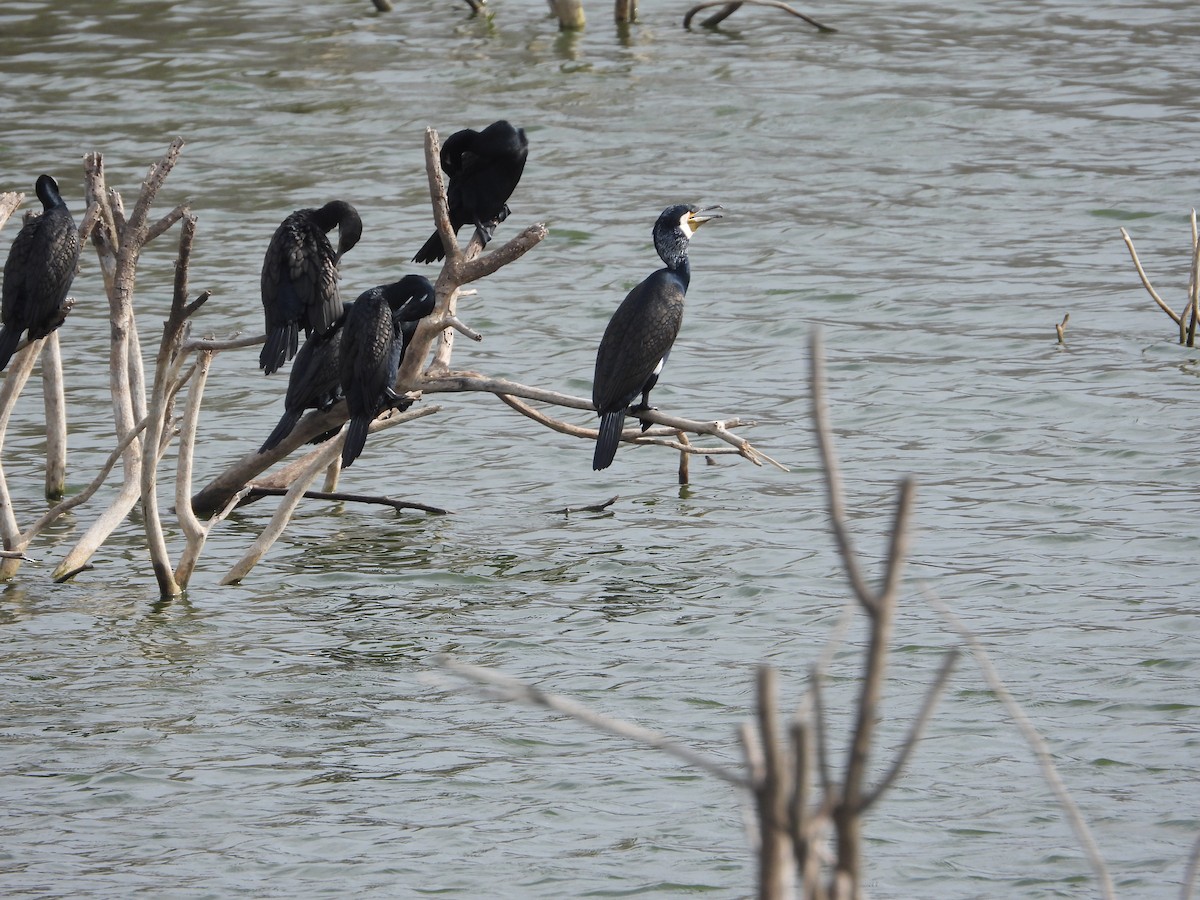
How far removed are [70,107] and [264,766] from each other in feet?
37.3

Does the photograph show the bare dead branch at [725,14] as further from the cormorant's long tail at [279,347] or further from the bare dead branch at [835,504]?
the bare dead branch at [835,504]

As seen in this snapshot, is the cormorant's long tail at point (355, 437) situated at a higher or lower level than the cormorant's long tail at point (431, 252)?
lower

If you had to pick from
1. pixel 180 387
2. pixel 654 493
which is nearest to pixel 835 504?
pixel 180 387

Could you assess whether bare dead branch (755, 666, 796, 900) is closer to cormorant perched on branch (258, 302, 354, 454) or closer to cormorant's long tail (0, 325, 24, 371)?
cormorant perched on branch (258, 302, 354, 454)

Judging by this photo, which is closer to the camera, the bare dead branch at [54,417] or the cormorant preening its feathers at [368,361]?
the cormorant preening its feathers at [368,361]

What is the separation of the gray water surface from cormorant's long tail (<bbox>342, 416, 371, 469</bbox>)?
0.71 metres

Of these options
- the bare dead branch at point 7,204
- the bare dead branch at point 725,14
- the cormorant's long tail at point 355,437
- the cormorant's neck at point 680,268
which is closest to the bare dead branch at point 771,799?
the cormorant's long tail at point 355,437

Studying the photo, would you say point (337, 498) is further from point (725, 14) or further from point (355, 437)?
point (725, 14)

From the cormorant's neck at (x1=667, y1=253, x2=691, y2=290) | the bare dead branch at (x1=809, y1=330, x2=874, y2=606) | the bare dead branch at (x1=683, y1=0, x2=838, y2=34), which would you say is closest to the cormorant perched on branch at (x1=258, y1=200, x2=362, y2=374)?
the cormorant's neck at (x1=667, y1=253, x2=691, y2=290)

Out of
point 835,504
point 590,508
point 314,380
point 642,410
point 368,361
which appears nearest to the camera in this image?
point 835,504

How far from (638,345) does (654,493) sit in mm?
1517

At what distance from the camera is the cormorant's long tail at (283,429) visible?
6.82 m

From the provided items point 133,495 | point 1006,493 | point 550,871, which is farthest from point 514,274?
point 550,871

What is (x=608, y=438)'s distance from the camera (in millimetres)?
7145
